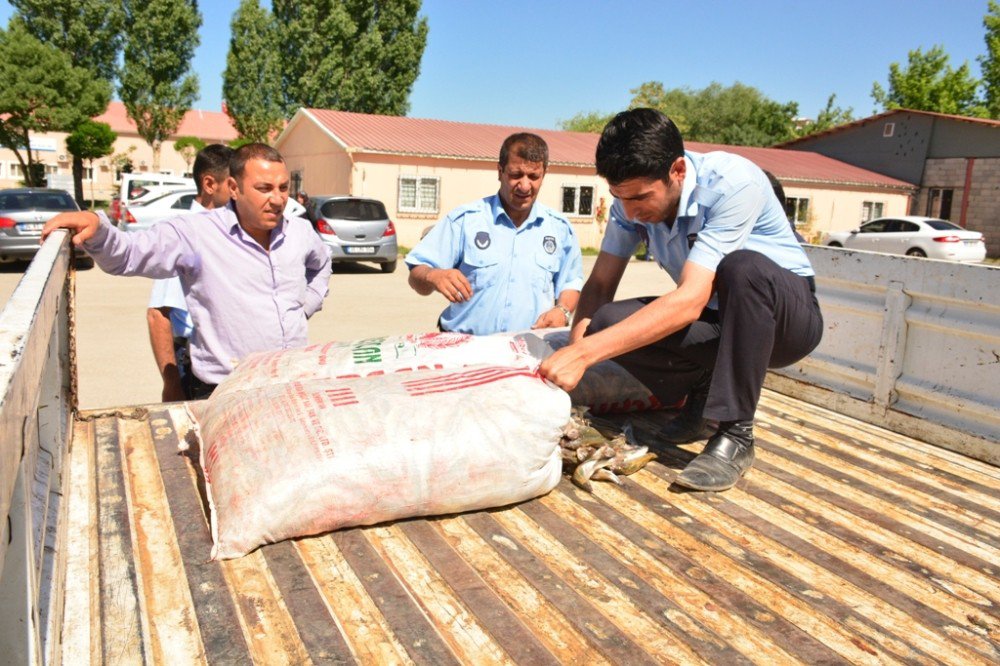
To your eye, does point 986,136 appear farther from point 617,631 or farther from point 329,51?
point 617,631

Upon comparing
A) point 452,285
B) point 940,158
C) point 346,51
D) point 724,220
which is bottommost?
point 452,285

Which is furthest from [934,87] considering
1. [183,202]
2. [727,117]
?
[183,202]

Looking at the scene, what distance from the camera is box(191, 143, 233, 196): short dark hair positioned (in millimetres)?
4293

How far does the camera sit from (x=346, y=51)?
116 feet

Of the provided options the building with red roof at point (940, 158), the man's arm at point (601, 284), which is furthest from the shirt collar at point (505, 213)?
the building with red roof at point (940, 158)

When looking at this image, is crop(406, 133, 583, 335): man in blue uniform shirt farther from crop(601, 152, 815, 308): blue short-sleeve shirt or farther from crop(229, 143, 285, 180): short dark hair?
crop(601, 152, 815, 308): blue short-sleeve shirt

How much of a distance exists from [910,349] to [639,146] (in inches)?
65.6

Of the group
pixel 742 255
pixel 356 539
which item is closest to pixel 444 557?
pixel 356 539

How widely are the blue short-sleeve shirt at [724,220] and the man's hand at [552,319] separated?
74 cm

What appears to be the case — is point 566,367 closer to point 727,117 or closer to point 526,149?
point 526,149

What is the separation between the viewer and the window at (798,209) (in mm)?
27828

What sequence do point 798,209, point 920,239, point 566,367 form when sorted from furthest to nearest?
Result: 1. point 798,209
2. point 920,239
3. point 566,367

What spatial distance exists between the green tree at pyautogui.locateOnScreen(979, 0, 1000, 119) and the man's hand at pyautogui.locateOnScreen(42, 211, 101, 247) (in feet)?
154

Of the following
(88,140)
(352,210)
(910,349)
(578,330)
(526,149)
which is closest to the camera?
(578,330)
